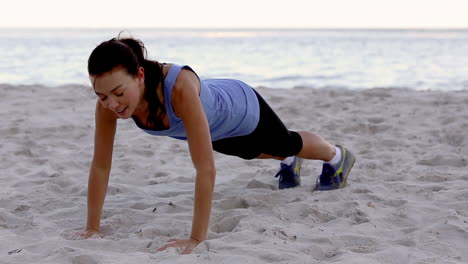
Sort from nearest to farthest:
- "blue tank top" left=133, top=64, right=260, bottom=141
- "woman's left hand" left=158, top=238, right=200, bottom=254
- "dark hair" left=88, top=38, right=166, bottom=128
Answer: "dark hair" left=88, top=38, right=166, bottom=128 < "woman's left hand" left=158, top=238, right=200, bottom=254 < "blue tank top" left=133, top=64, right=260, bottom=141

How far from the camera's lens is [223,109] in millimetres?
2838

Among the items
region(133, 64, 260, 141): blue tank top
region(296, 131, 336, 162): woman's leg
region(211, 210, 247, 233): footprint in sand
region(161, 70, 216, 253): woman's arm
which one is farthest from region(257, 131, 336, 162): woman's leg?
region(161, 70, 216, 253): woman's arm

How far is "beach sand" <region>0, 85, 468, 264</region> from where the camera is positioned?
2396 mm

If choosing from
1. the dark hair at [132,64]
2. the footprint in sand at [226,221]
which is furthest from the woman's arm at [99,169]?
the footprint in sand at [226,221]

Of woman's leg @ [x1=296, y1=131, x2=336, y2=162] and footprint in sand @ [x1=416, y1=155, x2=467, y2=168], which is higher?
woman's leg @ [x1=296, y1=131, x2=336, y2=162]

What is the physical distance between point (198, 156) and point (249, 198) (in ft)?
2.78

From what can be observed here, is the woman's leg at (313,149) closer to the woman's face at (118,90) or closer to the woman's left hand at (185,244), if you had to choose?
the woman's left hand at (185,244)

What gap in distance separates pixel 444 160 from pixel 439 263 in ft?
6.23

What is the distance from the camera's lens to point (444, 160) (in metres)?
3.96

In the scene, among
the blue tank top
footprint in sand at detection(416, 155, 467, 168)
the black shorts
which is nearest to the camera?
the blue tank top

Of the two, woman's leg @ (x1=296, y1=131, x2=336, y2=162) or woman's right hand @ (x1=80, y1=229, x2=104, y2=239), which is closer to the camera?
woman's right hand @ (x1=80, y1=229, x2=104, y2=239)

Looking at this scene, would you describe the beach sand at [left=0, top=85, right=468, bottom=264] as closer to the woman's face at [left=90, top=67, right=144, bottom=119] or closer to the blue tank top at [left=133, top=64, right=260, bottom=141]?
the blue tank top at [left=133, top=64, right=260, bottom=141]

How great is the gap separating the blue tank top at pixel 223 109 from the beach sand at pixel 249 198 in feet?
1.47

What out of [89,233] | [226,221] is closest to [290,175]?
[226,221]
